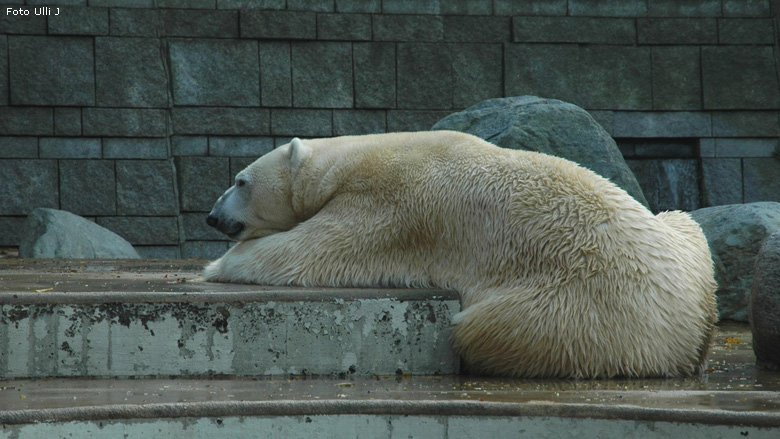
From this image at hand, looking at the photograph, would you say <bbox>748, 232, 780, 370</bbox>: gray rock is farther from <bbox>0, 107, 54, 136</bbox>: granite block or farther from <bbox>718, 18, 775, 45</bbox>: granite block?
<bbox>0, 107, 54, 136</bbox>: granite block

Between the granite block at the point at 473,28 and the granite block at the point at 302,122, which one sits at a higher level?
the granite block at the point at 473,28

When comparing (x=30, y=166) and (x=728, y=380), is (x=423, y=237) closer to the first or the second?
(x=728, y=380)

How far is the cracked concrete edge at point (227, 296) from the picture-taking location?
3445 mm

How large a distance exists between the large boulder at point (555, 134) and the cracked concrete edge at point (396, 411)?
11.9 ft

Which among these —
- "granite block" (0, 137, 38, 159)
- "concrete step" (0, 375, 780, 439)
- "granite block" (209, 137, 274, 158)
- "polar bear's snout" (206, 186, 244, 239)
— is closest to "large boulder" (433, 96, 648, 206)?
"polar bear's snout" (206, 186, 244, 239)

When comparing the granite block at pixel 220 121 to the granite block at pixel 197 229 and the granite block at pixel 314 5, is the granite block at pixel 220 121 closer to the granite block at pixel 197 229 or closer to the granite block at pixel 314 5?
the granite block at pixel 197 229

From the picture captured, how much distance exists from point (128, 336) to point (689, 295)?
2.06 m

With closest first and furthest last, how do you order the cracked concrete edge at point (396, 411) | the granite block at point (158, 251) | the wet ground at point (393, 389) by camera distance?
the cracked concrete edge at point (396, 411), the wet ground at point (393, 389), the granite block at point (158, 251)

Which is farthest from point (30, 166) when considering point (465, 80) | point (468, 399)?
point (468, 399)

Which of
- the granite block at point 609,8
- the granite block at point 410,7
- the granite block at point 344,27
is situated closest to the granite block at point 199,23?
the granite block at point 344,27

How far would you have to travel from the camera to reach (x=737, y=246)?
5.89 meters

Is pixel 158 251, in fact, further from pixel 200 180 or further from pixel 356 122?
pixel 356 122

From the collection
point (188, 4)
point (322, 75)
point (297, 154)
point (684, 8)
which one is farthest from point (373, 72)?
point (297, 154)

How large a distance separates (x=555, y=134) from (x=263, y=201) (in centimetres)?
253
